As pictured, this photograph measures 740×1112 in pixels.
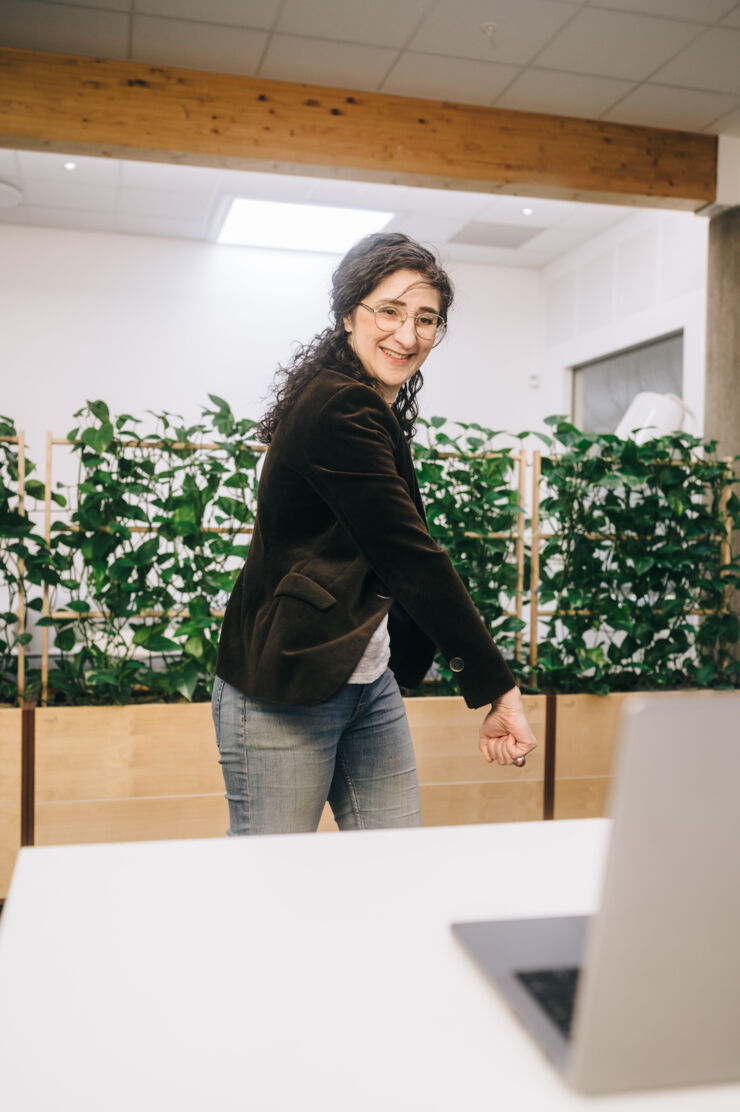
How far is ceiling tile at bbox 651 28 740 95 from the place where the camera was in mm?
3586

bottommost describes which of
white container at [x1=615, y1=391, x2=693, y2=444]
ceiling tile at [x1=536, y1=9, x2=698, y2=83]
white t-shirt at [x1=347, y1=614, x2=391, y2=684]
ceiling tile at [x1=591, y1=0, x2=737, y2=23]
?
white t-shirt at [x1=347, y1=614, x2=391, y2=684]

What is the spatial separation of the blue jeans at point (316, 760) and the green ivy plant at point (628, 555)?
1.99m

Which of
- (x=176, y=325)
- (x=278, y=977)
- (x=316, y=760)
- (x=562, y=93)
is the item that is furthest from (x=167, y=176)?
(x=278, y=977)

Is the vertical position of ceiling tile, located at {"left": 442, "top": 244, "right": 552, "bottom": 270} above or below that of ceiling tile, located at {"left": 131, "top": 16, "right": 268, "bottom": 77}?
above

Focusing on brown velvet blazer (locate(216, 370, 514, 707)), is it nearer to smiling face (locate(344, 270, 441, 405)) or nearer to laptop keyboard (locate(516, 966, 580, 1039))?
smiling face (locate(344, 270, 441, 405))

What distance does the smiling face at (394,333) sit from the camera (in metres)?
1.43

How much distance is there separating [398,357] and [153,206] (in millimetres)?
5455

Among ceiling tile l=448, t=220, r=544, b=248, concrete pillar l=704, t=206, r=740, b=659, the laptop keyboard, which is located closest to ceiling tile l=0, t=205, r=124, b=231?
ceiling tile l=448, t=220, r=544, b=248

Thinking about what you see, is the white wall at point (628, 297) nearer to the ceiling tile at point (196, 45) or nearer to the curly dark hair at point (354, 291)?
the ceiling tile at point (196, 45)

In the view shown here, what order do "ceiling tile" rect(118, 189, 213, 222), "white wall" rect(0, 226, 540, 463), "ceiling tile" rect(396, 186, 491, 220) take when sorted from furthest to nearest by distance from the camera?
1. "white wall" rect(0, 226, 540, 463)
2. "ceiling tile" rect(118, 189, 213, 222)
3. "ceiling tile" rect(396, 186, 491, 220)

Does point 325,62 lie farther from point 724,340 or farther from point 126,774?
point 126,774

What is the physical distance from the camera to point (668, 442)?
3490 mm

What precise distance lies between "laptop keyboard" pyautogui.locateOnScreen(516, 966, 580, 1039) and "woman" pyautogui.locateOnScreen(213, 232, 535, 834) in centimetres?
66

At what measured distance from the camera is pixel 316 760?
135 cm
